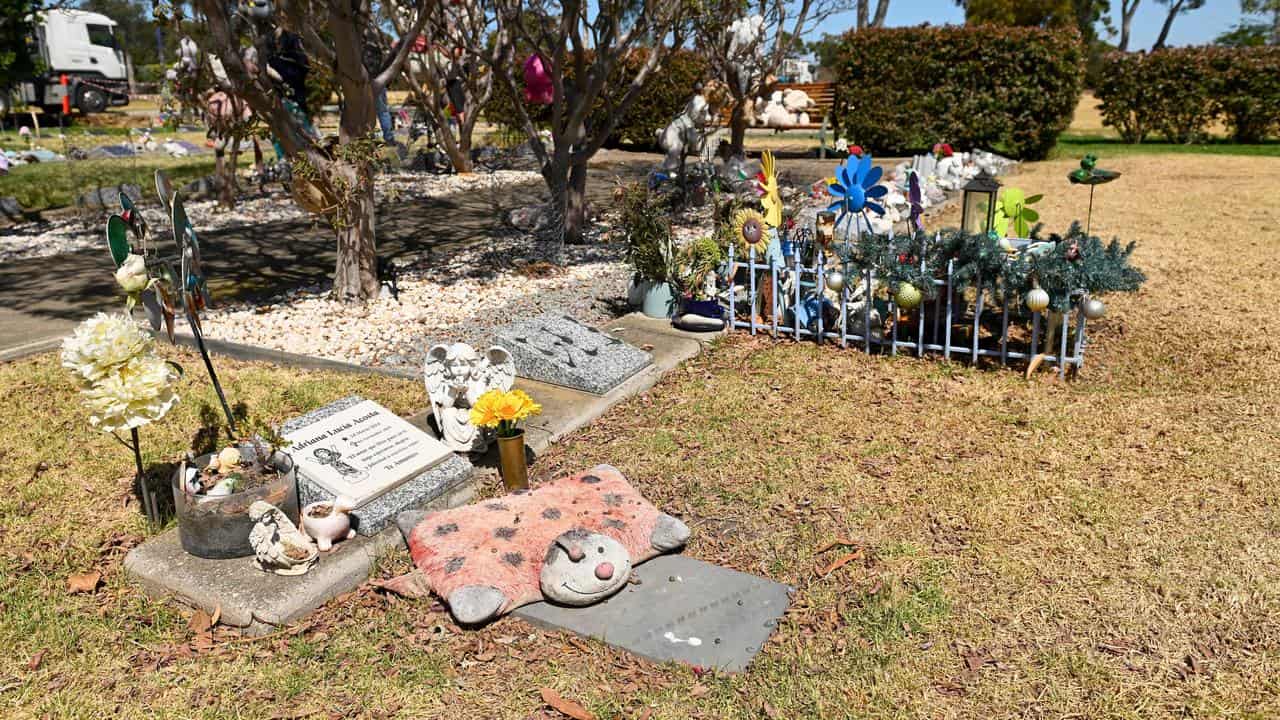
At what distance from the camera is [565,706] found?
2953 millimetres

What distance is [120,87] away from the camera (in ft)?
100

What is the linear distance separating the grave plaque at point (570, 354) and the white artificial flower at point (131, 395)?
242 cm

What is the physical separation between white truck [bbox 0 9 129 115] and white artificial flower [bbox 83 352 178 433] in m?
26.7

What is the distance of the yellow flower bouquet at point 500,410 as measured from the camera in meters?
4.26

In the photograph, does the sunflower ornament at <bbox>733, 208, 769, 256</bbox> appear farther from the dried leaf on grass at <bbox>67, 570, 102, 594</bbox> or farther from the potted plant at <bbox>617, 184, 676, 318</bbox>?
the dried leaf on grass at <bbox>67, 570, 102, 594</bbox>

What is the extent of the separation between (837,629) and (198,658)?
7.52 feet

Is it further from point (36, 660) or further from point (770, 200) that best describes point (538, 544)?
point (770, 200)

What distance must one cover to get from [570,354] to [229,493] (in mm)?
2452

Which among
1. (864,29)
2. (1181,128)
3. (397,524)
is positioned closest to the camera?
(397,524)

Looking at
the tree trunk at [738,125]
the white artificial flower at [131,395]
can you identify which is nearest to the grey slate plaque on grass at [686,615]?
the white artificial flower at [131,395]

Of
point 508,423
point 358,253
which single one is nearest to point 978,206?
point 508,423

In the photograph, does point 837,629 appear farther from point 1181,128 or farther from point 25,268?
point 1181,128

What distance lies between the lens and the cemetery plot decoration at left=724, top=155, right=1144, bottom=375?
215 inches

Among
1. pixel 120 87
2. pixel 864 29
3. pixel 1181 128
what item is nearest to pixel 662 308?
pixel 864 29
